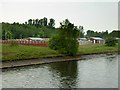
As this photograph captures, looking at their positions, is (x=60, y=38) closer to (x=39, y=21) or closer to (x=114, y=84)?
(x=114, y=84)

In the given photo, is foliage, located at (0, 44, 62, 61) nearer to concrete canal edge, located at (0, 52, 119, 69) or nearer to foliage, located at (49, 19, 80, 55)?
concrete canal edge, located at (0, 52, 119, 69)

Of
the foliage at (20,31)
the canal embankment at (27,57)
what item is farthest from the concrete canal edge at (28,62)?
the foliage at (20,31)

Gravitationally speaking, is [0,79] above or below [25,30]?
below

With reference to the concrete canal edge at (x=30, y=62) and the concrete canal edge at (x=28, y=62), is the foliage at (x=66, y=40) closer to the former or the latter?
the concrete canal edge at (x=30, y=62)

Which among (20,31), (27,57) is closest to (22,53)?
(27,57)

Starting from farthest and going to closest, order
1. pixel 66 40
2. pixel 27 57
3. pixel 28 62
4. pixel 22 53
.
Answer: pixel 66 40 < pixel 22 53 < pixel 27 57 < pixel 28 62

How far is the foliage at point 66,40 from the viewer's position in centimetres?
6253

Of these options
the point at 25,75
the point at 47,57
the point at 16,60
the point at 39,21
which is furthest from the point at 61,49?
the point at 39,21

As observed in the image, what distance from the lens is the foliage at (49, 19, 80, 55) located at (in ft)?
Result: 205

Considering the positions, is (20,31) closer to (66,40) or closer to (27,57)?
(66,40)

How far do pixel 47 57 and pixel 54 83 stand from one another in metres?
25.1

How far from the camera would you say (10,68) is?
1666 inches

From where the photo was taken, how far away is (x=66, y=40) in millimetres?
64188

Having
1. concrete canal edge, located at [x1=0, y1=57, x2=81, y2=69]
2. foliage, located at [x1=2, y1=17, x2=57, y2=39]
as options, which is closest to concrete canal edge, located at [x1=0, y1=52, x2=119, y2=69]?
concrete canal edge, located at [x1=0, y1=57, x2=81, y2=69]
